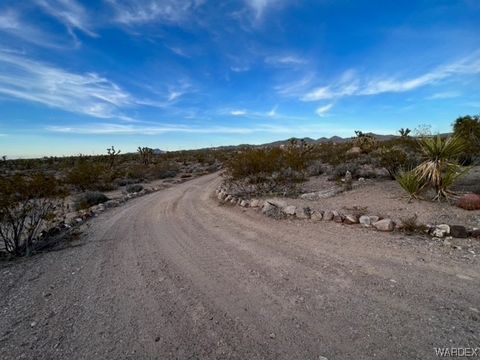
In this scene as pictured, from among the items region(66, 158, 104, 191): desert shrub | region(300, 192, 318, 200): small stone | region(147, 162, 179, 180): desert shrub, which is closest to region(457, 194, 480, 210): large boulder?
region(300, 192, 318, 200): small stone

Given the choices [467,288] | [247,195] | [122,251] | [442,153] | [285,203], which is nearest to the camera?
[467,288]

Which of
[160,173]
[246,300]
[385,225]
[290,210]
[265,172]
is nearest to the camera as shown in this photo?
[246,300]

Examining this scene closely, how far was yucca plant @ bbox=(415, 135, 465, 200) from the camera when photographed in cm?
791

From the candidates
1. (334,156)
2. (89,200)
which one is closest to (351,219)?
(89,200)

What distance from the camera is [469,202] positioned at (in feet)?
22.8

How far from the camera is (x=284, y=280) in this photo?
445cm

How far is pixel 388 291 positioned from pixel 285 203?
5498 mm

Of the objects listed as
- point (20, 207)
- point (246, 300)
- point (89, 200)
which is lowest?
point (246, 300)

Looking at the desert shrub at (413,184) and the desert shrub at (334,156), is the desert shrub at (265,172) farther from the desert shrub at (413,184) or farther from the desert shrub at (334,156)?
the desert shrub at (334,156)

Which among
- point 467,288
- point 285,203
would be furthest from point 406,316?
point 285,203

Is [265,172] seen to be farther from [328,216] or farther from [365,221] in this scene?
[365,221]

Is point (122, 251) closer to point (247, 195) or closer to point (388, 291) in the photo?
point (388, 291)

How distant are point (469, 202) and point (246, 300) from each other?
21.0 ft

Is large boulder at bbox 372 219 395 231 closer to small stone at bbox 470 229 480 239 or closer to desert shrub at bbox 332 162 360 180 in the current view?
small stone at bbox 470 229 480 239
